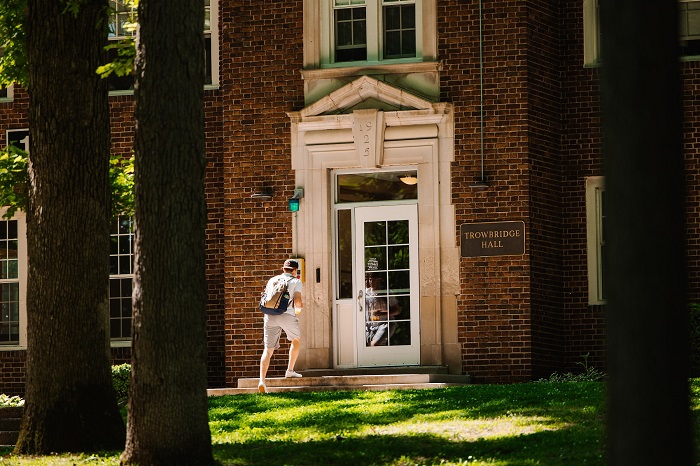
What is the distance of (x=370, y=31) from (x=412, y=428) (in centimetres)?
802

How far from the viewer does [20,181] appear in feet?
50.1

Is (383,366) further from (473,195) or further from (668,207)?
(668,207)

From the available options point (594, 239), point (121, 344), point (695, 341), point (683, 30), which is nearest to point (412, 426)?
point (695, 341)

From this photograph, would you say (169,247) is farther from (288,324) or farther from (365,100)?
(365,100)

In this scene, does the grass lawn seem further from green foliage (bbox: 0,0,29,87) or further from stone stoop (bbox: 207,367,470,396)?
green foliage (bbox: 0,0,29,87)

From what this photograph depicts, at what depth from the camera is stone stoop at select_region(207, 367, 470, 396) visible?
→ 16.8 m

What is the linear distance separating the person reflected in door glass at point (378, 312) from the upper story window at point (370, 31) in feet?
10.3

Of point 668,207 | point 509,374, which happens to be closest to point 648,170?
point 668,207

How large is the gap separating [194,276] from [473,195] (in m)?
8.81

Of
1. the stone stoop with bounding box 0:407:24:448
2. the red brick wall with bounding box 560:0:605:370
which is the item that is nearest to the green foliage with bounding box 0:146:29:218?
the stone stoop with bounding box 0:407:24:448

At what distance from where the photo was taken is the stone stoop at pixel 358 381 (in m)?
16.8

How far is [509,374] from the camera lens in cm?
1761

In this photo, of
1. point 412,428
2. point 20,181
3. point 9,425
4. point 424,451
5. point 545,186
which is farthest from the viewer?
point 545,186

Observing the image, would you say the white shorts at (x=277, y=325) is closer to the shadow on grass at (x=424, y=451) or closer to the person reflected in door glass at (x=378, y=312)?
the person reflected in door glass at (x=378, y=312)
